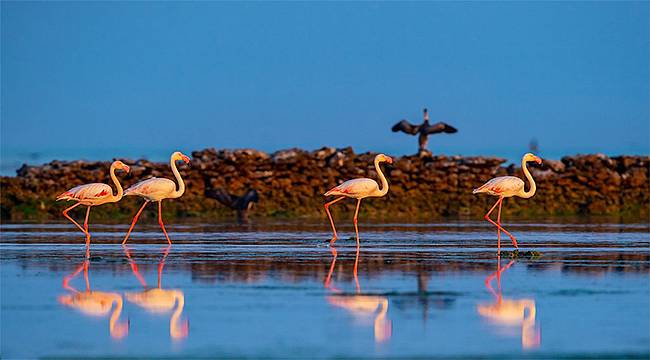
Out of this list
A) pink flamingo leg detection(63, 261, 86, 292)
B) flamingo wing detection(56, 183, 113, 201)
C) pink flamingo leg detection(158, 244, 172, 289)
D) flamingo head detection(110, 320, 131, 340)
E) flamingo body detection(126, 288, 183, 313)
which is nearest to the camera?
flamingo head detection(110, 320, 131, 340)

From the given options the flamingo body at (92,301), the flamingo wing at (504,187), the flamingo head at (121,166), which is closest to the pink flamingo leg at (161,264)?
the flamingo body at (92,301)

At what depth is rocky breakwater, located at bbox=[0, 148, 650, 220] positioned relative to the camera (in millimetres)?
40031

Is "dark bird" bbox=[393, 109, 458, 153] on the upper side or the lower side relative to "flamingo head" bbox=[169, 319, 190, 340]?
upper

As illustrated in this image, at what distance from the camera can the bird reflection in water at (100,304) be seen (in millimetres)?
10750

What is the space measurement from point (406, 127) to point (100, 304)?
34.9m

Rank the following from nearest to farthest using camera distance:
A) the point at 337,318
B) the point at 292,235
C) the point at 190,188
→ 1. the point at 337,318
2. the point at 292,235
3. the point at 190,188

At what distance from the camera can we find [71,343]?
9891mm

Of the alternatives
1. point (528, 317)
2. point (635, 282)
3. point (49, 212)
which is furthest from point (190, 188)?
point (528, 317)

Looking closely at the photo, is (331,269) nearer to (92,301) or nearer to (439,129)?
(92,301)

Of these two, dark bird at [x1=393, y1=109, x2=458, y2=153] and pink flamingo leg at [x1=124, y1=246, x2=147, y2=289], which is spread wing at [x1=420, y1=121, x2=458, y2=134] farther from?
pink flamingo leg at [x1=124, y1=246, x2=147, y2=289]

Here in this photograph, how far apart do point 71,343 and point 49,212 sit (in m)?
29.1

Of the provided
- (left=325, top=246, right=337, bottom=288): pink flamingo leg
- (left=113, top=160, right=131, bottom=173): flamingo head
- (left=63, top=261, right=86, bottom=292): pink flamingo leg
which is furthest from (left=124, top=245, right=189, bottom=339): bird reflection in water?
(left=113, top=160, right=131, bottom=173): flamingo head

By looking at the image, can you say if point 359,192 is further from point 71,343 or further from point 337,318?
point 71,343

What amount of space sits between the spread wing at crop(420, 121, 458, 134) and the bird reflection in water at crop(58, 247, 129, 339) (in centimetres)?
3286
